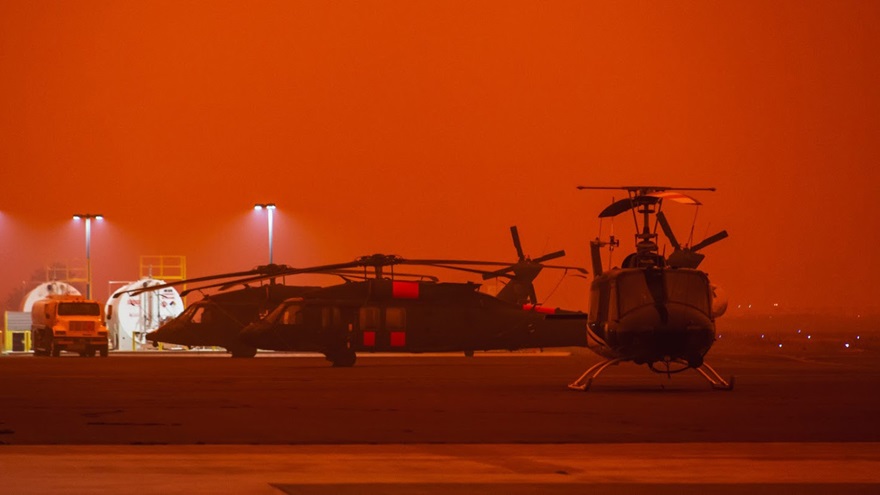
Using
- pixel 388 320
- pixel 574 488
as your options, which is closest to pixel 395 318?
pixel 388 320

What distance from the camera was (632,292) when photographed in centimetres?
2439

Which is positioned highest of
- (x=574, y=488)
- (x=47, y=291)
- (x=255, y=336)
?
(x=47, y=291)

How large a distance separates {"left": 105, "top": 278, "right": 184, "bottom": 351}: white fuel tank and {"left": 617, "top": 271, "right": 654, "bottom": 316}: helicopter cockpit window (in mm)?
44581

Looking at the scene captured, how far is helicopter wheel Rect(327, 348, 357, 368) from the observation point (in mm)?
39594

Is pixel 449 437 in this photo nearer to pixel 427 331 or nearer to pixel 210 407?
pixel 210 407

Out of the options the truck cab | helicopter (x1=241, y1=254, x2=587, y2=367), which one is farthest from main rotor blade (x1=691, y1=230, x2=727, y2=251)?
the truck cab

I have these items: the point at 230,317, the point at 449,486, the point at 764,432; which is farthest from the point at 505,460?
the point at 230,317

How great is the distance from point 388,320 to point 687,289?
16304mm

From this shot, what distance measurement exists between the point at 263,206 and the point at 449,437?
57925mm

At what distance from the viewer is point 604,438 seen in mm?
15547

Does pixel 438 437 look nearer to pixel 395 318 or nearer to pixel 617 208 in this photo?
pixel 617 208

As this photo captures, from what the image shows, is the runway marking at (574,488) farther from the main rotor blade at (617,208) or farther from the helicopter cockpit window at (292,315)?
the helicopter cockpit window at (292,315)

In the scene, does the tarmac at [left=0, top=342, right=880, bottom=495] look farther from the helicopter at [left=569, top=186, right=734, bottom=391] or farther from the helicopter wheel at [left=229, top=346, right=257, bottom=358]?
the helicopter wheel at [left=229, top=346, right=257, bottom=358]

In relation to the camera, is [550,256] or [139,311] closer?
[550,256]
